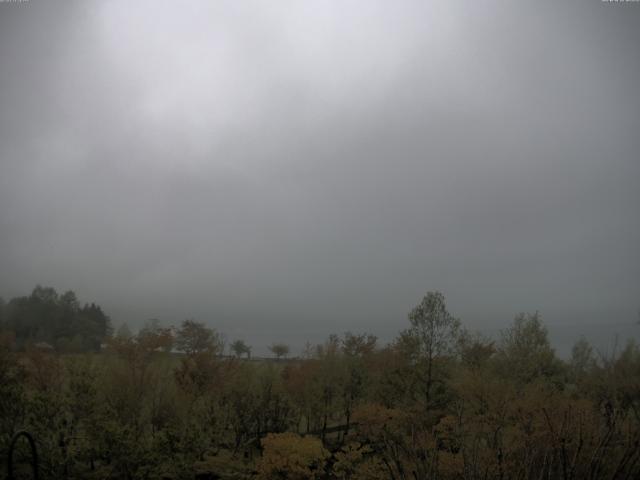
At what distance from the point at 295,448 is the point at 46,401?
1472 cm

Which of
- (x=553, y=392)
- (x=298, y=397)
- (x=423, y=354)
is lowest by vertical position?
(x=298, y=397)

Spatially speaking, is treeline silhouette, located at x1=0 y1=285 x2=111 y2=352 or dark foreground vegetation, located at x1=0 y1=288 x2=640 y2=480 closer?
dark foreground vegetation, located at x1=0 y1=288 x2=640 y2=480

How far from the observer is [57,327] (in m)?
87.3

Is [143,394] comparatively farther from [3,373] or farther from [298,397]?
[298,397]

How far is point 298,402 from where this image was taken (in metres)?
38.8

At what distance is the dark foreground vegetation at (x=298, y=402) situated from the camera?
66.8ft

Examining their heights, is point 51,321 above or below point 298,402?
above

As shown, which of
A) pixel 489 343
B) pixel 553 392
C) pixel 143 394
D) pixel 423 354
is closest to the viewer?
pixel 143 394

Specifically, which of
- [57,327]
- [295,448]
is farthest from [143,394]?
[57,327]

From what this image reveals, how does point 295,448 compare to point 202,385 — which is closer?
point 295,448

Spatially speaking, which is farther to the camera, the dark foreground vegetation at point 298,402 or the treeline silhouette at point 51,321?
the treeline silhouette at point 51,321

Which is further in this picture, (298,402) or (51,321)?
(51,321)

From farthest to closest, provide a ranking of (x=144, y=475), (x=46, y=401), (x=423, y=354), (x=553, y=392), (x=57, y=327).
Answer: (x=57, y=327) < (x=423, y=354) < (x=553, y=392) < (x=46, y=401) < (x=144, y=475)

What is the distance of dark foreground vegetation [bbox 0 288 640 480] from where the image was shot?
20359mm
